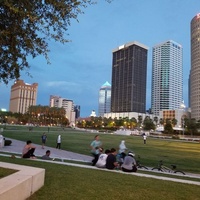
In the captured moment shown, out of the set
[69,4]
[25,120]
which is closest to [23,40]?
[69,4]

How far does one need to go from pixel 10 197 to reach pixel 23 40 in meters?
4.55

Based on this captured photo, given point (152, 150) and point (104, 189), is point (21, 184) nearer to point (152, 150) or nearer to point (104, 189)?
point (104, 189)

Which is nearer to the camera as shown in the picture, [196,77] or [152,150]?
[152,150]

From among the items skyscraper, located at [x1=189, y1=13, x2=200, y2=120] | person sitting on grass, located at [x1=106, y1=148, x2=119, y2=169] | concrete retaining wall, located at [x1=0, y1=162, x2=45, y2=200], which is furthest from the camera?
skyscraper, located at [x1=189, y1=13, x2=200, y2=120]

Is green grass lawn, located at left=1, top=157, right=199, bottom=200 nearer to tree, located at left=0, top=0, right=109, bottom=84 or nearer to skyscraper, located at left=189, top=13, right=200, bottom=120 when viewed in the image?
tree, located at left=0, top=0, right=109, bottom=84

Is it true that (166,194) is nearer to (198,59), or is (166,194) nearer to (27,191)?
(27,191)

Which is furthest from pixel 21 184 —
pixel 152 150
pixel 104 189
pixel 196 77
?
pixel 196 77

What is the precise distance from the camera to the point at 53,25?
839 cm

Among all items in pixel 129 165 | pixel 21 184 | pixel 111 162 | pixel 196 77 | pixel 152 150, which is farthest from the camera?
pixel 196 77

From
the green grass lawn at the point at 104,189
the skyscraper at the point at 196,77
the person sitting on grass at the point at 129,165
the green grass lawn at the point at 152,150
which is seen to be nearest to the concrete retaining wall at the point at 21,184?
the green grass lawn at the point at 104,189

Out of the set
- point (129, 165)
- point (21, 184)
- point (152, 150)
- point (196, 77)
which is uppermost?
point (196, 77)

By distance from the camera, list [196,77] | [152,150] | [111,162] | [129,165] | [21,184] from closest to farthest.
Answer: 1. [21,184]
2. [129,165]
3. [111,162]
4. [152,150]
5. [196,77]

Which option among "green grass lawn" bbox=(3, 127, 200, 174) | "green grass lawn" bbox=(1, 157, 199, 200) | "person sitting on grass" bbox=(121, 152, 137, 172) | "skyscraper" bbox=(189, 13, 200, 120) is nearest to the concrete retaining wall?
"green grass lawn" bbox=(1, 157, 199, 200)

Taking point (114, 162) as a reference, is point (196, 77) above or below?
above
